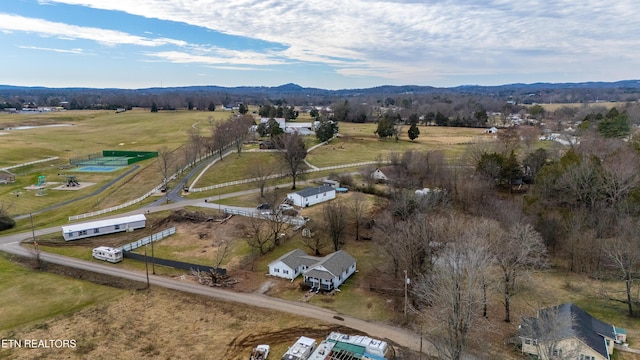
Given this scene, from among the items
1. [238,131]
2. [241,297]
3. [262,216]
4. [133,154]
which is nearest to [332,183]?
[262,216]

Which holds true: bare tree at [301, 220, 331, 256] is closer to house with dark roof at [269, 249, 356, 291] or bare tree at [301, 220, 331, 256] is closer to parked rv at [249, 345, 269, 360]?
house with dark roof at [269, 249, 356, 291]

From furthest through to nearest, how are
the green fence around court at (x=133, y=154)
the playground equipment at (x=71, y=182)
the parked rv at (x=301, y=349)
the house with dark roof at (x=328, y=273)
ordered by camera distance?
the green fence around court at (x=133, y=154) < the playground equipment at (x=71, y=182) < the house with dark roof at (x=328, y=273) < the parked rv at (x=301, y=349)

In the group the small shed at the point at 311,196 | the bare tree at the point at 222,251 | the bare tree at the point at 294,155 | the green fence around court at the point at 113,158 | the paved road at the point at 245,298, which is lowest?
the paved road at the point at 245,298

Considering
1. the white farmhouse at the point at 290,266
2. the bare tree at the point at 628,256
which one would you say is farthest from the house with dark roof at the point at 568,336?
the white farmhouse at the point at 290,266

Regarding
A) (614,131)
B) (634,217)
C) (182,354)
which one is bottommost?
(182,354)

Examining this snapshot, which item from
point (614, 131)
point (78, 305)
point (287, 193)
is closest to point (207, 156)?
point (287, 193)

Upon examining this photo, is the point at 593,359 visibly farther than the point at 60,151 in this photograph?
No

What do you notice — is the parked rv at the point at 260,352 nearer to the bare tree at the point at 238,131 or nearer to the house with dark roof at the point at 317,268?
the house with dark roof at the point at 317,268

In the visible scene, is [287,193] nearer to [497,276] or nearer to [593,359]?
[497,276]
